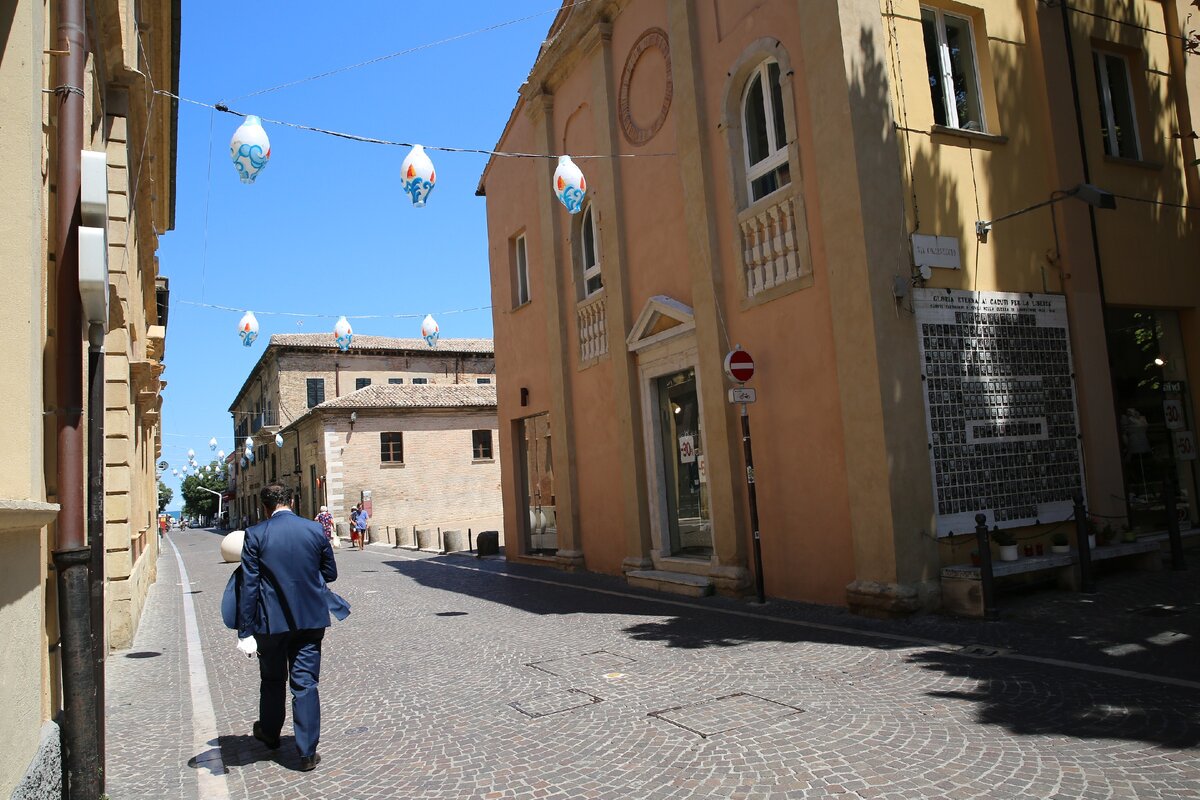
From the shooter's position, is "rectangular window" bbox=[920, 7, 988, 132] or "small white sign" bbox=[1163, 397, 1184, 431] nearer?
"rectangular window" bbox=[920, 7, 988, 132]

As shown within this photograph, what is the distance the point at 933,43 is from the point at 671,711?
27.1 ft

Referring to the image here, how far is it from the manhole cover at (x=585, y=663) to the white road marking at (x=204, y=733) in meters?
2.62

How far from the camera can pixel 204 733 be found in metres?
6.08

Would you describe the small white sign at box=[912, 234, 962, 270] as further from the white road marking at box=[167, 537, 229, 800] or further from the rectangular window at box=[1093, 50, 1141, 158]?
the white road marking at box=[167, 537, 229, 800]

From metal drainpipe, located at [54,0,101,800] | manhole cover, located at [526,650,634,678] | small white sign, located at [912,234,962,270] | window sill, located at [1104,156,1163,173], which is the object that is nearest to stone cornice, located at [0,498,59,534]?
metal drainpipe, located at [54,0,101,800]

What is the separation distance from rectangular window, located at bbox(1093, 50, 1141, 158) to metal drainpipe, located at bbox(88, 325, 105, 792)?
11.5 metres

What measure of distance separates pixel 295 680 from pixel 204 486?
100 meters

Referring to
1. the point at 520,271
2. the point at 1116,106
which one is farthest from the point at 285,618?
the point at 520,271

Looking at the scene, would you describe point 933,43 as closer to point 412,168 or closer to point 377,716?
point 412,168

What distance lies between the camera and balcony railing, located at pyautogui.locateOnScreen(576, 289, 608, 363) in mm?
14344

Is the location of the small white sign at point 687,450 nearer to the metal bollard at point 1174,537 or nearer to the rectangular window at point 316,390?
the metal bollard at point 1174,537

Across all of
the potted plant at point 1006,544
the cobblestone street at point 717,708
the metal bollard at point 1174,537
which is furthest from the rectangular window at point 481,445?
the metal bollard at point 1174,537

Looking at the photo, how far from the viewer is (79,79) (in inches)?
198

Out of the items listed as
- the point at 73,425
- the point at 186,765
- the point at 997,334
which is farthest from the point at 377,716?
the point at 997,334
